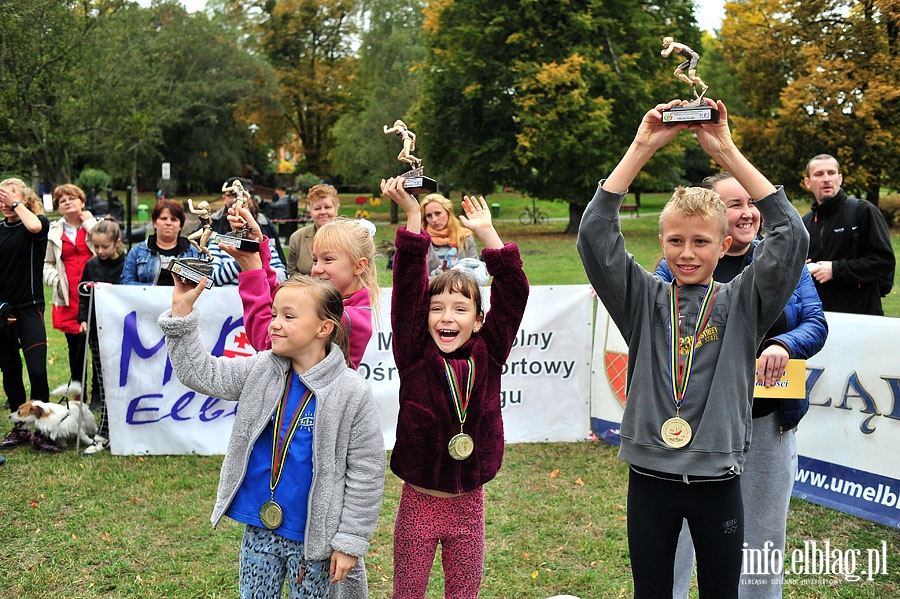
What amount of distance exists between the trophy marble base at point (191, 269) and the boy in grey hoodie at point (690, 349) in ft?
4.24

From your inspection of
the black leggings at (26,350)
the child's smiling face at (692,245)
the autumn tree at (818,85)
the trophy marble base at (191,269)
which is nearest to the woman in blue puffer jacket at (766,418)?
the child's smiling face at (692,245)

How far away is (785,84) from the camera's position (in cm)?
2752

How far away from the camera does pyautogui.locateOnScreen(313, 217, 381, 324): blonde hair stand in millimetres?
3217

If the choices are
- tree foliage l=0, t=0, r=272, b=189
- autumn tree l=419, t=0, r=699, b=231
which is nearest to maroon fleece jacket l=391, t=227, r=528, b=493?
tree foliage l=0, t=0, r=272, b=189

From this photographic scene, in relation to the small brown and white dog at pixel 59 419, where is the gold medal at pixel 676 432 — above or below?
above

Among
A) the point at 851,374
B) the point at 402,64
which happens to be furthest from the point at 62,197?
the point at 402,64

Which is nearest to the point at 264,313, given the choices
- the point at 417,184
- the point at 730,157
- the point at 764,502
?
the point at 417,184

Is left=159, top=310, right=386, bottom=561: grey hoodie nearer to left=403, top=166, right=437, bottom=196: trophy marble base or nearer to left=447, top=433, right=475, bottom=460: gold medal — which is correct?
left=447, top=433, right=475, bottom=460: gold medal

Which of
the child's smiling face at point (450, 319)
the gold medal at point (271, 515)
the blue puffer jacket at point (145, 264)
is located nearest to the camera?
the gold medal at point (271, 515)

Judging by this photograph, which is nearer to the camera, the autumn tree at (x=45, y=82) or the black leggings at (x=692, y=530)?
the black leggings at (x=692, y=530)

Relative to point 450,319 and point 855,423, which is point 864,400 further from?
point 450,319

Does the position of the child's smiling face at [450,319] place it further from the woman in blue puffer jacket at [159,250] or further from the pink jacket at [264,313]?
the woman in blue puffer jacket at [159,250]

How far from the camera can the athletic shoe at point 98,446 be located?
6289mm

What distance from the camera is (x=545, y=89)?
2641 centimetres
